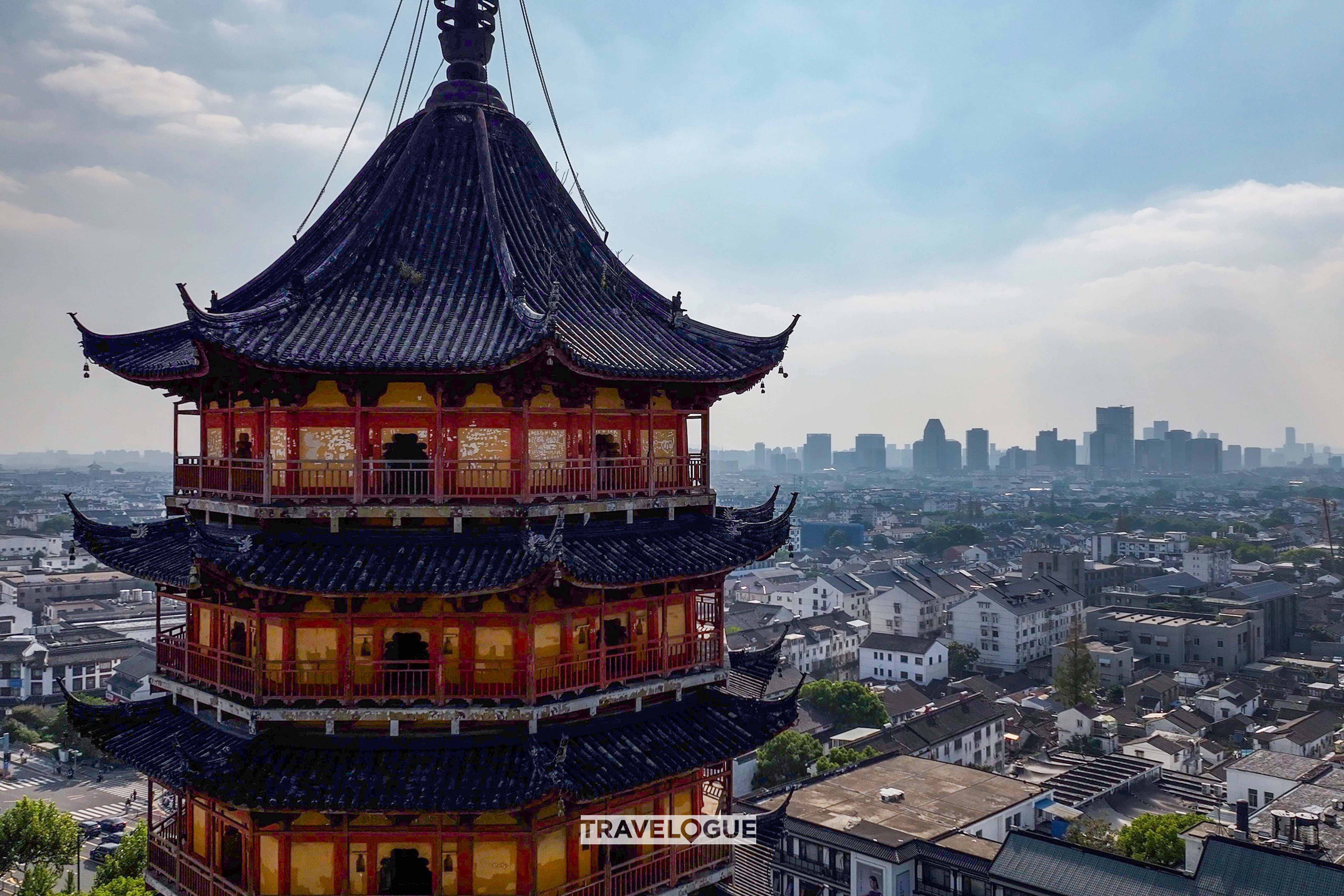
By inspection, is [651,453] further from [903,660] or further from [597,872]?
[903,660]

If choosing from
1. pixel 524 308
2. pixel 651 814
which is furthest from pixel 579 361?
pixel 651 814

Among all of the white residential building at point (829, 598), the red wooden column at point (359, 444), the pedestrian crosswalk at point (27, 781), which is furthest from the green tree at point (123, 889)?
the white residential building at point (829, 598)

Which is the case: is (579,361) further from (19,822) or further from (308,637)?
(19,822)

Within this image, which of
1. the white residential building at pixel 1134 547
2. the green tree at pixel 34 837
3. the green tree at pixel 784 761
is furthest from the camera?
the white residential building at pixel 1134 547

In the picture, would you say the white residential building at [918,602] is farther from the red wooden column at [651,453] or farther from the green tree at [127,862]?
the red wooden column at [651,453]

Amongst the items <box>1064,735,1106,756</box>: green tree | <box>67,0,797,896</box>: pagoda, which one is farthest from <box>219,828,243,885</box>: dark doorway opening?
<box>1064,735,1106,756</box>: green tree

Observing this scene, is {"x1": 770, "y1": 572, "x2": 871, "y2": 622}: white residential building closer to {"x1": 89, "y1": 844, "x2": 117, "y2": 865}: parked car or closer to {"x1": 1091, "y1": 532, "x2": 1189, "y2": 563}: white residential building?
{"x1": 1091, "y1": 532, "x2": 1189, "y2": 563}: white residential building
